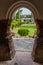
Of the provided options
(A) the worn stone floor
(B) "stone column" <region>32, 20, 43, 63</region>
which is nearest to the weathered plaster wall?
(B) "stone column" <region>32, 20, 43, 63</region>

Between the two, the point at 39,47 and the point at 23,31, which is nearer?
the point at 39,47

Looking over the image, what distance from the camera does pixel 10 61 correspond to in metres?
5.04

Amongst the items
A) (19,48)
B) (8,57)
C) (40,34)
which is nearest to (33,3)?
(40,34)

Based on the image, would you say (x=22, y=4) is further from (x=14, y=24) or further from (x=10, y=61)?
(x=14, y=24)

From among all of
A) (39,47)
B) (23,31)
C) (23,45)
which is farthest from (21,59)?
(23,31)

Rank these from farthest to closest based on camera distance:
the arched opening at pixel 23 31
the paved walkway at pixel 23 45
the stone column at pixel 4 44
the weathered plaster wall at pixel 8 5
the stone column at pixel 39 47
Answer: the arched opening at pixel 23 31 < the paved walkway at pixel 23 45 < the stone column at pixel 4 44 < the stone column at pixel 39 47 < the weathered plaster wall at pixel 8 5

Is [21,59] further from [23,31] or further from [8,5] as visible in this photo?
[23,31]

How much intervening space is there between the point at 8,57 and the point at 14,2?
173 centimetres

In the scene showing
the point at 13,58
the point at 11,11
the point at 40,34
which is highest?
the point at 11,11

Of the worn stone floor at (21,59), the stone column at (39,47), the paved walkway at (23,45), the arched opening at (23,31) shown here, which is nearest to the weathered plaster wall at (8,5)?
the stone column at (39,47)

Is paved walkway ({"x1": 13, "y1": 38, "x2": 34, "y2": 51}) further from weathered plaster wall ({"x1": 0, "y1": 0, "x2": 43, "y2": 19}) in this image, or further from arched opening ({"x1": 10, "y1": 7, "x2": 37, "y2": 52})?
weathered plaster wall ({"x1": 0, "y1": 0, "x2": 43, "y2": 19})

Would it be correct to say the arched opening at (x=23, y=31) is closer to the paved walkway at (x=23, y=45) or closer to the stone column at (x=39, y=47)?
the paved walkway at (x=23, y=45)

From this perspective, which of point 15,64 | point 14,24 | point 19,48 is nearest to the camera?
point 15,64

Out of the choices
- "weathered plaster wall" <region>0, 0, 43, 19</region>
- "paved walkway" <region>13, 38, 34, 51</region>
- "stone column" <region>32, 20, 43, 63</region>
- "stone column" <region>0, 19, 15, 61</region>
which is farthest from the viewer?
"paved walkway" <region>13, 38, 34, 51</region>
